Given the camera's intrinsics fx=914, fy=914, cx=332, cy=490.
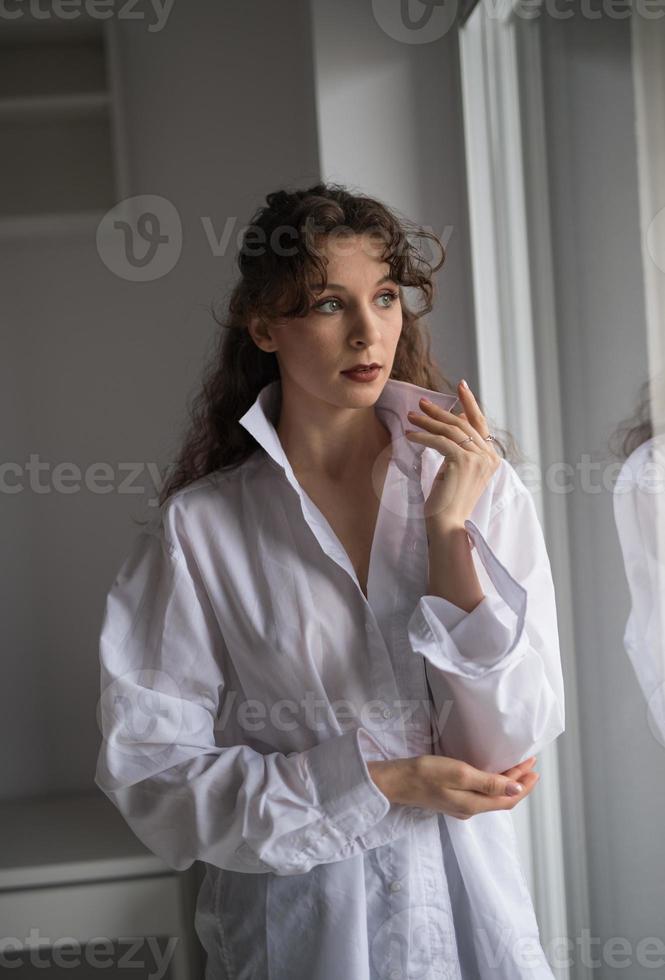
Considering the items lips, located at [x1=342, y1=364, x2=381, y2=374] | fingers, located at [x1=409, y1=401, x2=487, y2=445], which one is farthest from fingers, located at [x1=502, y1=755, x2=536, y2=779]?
lips, located at [x1=342, y1=364, x2=381, y2=374]

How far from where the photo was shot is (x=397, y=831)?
1.08 metres

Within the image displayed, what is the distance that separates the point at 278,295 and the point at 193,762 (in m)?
0.56

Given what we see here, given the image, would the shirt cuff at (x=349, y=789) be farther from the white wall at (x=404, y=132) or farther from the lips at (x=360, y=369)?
the white wall at (x=404, y=132)

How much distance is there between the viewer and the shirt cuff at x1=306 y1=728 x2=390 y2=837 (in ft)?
3.37

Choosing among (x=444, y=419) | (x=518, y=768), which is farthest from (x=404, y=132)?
(x=518, y=768)

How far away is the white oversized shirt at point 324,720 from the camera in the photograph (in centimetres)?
103

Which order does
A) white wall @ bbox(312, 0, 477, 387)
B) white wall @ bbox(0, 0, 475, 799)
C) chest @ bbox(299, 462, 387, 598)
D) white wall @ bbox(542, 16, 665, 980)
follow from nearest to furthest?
white wall @ bbox(542, 16, 665, 980) < chest @ bbox(299, 462, 387, 598) < white wall @ bbox(312, 0, 477, 387) < white wall @ bbox(0, 0, 475, 799)

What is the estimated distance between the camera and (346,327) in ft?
3.54

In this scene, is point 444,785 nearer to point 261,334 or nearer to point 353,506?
point 353,506

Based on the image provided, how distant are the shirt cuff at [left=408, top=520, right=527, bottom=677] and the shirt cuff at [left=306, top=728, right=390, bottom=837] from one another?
14cm

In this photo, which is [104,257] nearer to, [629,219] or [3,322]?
[3,322]

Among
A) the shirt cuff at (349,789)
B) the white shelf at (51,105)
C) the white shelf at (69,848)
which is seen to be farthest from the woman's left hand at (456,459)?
the white shelf at (51,105)

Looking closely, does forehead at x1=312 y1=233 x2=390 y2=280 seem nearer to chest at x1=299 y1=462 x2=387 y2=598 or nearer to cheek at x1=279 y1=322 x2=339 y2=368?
cheek at x1=279 y1=322 x2=339 y2=368

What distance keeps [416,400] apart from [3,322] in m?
1.16
